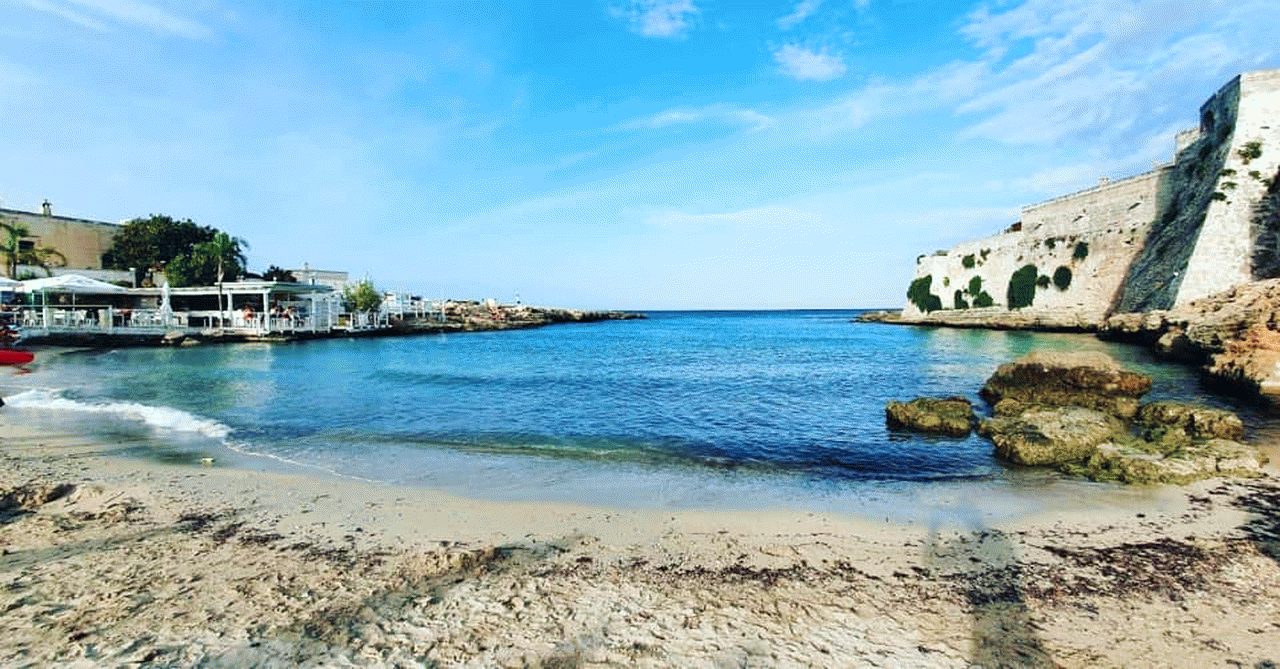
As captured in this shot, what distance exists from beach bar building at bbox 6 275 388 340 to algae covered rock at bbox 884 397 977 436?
45542mm

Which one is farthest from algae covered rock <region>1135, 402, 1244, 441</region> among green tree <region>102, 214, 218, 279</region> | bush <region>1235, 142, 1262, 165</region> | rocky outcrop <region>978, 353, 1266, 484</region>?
green tree <region>102, 214, 218, 279</region>

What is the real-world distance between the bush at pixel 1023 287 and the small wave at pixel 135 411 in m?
61.8

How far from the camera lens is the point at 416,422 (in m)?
15.1

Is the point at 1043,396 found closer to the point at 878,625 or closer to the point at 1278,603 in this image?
the point at 1278,603

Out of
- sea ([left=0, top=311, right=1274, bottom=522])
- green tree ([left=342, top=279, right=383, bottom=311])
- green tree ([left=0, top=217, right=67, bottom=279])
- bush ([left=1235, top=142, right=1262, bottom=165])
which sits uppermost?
bush ([left=1235, top=142, right=1262, bottom=165])

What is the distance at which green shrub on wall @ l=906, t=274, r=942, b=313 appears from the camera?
2793 inches

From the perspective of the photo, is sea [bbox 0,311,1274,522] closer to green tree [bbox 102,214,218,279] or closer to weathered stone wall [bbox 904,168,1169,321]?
weathered stone wall [bbox 904,168,1169,321]

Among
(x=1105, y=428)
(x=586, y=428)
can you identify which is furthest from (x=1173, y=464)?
(x=586, y=428)

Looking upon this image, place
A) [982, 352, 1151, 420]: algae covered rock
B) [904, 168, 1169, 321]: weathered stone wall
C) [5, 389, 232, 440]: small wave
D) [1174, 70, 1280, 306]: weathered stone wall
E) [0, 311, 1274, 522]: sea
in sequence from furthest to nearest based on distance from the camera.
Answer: [904, 168, 1169, 321]: weathered stone wall, [1174, 70, 1280, 306]: weathered stone wall, [982, 352, 1151, 420]: algae covered rock, [5, 389, 232, 440]: small wave, [0, 311, 1274, 522]: sea

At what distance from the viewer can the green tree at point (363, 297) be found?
5925 centimetres

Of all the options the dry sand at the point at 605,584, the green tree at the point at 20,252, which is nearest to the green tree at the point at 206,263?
the green tree at the point at 20,252

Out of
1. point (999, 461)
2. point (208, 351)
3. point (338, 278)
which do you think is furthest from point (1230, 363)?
point (338, 278)

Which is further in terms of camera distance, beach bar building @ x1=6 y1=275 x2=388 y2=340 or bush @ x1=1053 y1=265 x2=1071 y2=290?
bush @ x1=1053 y1=265 x2=1071 y2=290

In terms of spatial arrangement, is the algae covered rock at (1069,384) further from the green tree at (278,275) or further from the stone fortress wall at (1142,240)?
the green tree at (278,275)
